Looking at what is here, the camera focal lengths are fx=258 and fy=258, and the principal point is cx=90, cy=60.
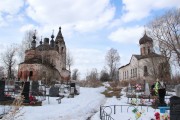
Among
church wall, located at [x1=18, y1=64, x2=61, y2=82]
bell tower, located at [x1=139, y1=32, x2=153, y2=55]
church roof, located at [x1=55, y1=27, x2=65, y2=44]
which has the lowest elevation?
church wall, located at [x1=18, y1=64, x2=61, y2=82]

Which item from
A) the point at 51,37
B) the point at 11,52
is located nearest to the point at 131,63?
the point at 51,37

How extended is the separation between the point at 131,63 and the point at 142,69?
8.03 m

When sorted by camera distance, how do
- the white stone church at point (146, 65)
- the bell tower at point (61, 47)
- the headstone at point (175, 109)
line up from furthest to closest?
1. the bell tower at point (61, 47)
2. the white stone church at point (146, 65)
3. the headstone at point (175, 109)

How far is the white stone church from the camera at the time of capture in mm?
45537

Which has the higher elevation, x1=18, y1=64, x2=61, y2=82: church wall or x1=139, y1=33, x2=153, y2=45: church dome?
x1=139, y1=33, x2=153, y2=45: church dome

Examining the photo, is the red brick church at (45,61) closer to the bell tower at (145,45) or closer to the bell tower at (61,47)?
the bell tower at (61,47)

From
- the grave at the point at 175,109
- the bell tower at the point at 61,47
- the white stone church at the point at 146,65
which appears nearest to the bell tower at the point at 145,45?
the white stone church at the point at 146,65

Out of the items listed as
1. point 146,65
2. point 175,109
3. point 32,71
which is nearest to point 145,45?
point 146,65

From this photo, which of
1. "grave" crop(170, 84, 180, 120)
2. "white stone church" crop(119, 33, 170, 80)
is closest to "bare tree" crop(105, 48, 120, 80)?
"white stone church" crop(119, 33, 170, 80)

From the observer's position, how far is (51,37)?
230ft

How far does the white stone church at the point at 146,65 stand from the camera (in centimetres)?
4554

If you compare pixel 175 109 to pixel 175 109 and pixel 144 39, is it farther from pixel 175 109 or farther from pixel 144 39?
pixel 144 39

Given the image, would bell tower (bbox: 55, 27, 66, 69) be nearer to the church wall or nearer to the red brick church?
the red brick church

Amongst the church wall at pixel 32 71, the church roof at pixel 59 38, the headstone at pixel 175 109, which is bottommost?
the headstone at pixel 175 109
